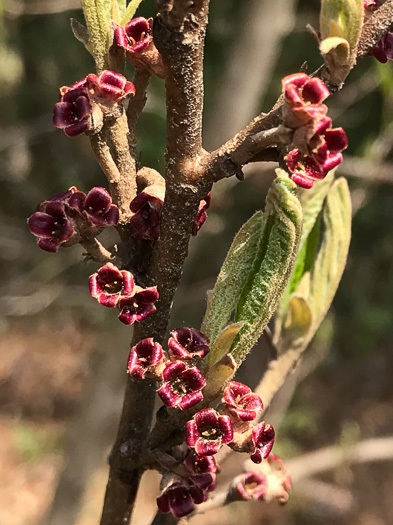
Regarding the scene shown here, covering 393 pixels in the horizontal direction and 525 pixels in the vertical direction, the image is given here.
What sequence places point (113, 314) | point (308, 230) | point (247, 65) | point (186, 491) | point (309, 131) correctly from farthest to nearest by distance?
1. point (113, 314)
2. point (247, 65)
3. point (308, 230)
4. point (186, 491)
5. point (309, 131)

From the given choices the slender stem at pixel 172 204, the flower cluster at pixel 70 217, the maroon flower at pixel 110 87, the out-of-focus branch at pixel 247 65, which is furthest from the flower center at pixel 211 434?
the out-of-focus branch at pixel 247 65

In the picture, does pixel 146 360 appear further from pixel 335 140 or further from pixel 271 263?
pixel 335 140

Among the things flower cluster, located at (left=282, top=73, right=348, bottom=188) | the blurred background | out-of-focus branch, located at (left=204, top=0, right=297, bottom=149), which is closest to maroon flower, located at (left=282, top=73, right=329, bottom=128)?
flower cluster, located at (left=282, top=73, right=348, bottom=188)

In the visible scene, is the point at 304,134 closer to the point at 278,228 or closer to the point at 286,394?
the point at 278,228

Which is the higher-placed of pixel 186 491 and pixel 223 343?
pixel 223 343

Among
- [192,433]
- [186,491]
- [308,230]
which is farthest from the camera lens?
[308,230]

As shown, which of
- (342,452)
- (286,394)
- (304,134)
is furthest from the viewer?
(286,394)

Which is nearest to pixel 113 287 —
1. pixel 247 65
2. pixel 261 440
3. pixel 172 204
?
pixel 172 204

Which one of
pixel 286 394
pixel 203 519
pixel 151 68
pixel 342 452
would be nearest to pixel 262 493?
pixel 151 68
